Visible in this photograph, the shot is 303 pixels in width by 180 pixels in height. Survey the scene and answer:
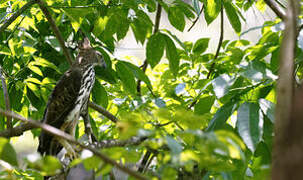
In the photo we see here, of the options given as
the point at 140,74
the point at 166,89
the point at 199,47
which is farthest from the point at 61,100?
the point at 199,47

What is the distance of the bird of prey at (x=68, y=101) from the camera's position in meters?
2.44

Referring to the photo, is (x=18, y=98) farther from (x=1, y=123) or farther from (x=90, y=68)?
(x=90, y=68)

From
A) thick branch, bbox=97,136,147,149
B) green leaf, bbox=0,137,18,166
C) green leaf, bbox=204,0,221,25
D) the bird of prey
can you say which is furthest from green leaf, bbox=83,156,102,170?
green leaf, bbox=204,0,221,25

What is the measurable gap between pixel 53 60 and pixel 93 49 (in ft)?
1.09

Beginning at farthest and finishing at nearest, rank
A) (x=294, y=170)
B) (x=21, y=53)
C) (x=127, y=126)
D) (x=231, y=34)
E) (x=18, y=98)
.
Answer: (x=231, y=34) < (x=18, y=98) < (x=21, y=53) < (x=127, y=126) < (x=294, y=170)

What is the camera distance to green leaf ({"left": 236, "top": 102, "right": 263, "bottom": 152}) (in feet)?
4.49

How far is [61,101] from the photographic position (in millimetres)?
2451

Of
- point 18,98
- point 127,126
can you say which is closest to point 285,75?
point 127,126

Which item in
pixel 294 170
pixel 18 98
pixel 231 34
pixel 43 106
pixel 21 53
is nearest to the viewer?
pixel 294 170

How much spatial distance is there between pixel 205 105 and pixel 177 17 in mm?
504

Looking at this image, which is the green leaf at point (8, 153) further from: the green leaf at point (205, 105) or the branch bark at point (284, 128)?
the green leaf at point (205, 105)

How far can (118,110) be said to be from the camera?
2.70 meters

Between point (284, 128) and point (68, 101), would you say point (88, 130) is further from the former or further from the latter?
point (284, 128)

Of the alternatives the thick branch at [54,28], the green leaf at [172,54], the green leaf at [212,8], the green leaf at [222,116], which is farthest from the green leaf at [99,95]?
the green leaf at [222,116]
